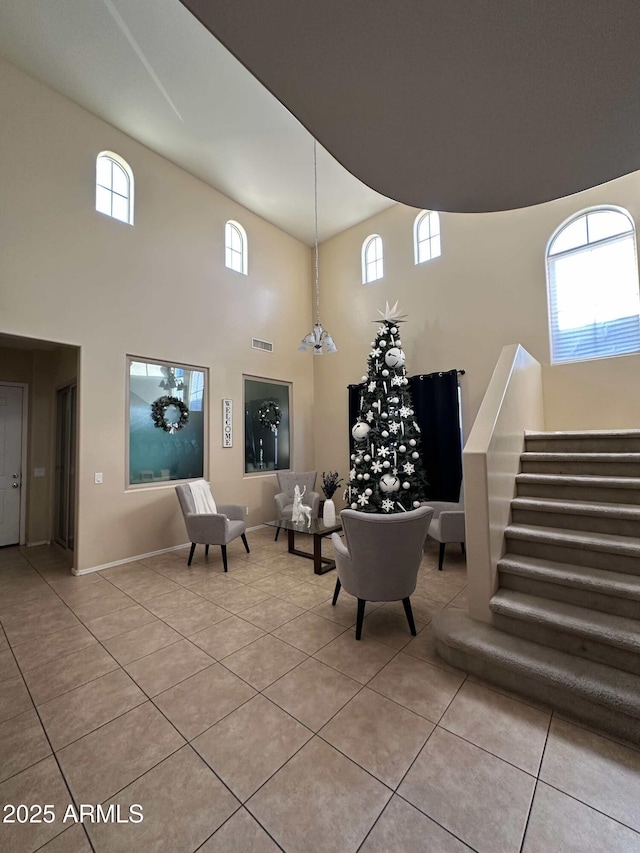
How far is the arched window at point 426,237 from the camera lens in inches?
217

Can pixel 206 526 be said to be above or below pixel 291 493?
below

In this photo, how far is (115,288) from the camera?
14.6 feet

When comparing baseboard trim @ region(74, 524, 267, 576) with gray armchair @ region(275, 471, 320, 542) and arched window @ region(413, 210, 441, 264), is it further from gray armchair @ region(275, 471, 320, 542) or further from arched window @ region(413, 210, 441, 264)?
arched window @ region(413, 210, 441, 264)

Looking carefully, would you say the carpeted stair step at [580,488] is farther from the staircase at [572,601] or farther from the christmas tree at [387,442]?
the christmas tree at [387,442]

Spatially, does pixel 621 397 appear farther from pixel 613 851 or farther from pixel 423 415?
pixel 613 851

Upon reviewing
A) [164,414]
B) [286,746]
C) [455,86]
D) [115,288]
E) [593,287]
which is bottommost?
[286,746]

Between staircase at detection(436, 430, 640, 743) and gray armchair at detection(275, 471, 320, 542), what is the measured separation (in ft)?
10.0

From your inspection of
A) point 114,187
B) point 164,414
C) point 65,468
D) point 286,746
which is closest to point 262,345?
point 164,414

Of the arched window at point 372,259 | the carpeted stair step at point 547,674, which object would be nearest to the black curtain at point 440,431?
the arched window at point 372,259

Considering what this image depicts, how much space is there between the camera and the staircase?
1.90 meters

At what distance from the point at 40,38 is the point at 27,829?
19.6 ft

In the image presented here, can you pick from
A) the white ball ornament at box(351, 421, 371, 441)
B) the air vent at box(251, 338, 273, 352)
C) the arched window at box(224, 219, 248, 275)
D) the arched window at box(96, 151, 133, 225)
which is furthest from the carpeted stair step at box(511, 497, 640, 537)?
the arched window at box(96, 151, 133, 225)

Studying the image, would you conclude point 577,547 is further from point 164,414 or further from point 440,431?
point 164,414

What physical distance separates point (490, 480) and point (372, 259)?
17.0ft
